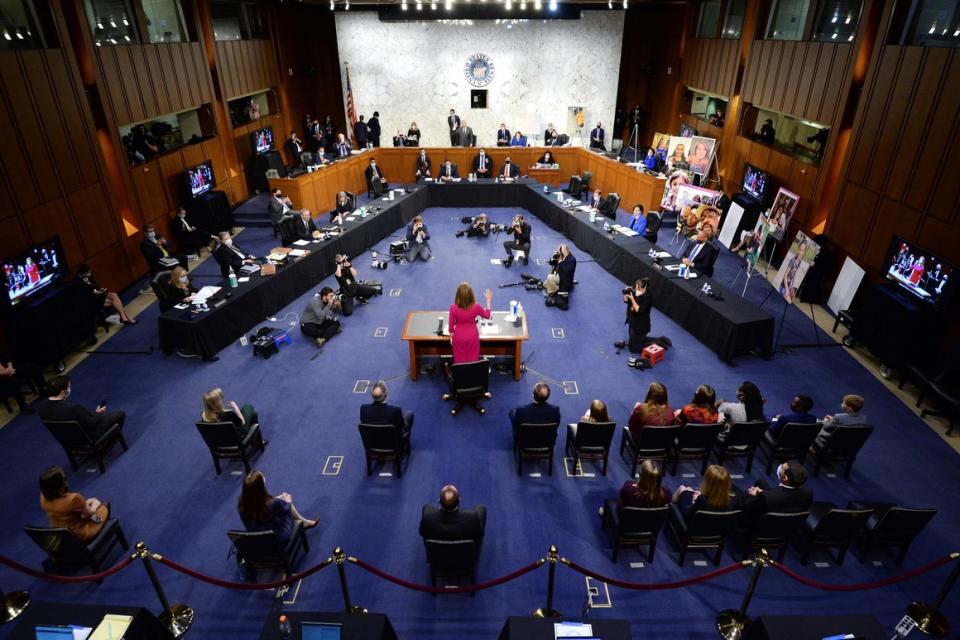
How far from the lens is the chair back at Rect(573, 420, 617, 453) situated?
19.9 feet

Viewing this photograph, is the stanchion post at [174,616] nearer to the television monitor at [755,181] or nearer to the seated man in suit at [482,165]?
the television monitor at [755,181]

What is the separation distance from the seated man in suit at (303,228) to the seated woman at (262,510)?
25.6ft

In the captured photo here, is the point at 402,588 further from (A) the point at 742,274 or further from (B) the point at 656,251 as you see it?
(A) the point at 742,274

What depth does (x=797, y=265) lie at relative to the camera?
895 centimetres

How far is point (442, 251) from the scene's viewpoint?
1349cm

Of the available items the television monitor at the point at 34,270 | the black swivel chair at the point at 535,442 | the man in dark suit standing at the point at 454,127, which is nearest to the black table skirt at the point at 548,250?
the television monitor at the point at 34,270

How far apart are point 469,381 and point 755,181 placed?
10.4 m

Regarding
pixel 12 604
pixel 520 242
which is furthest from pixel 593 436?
pixel 520 242

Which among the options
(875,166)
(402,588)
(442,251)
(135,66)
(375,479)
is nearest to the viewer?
(402,588)

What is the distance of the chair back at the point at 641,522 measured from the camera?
5031 millimetres

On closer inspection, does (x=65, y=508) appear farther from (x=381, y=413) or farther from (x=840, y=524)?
(x=840, y=524)

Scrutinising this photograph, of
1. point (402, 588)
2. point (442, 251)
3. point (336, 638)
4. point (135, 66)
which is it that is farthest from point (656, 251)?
point (135, 66)

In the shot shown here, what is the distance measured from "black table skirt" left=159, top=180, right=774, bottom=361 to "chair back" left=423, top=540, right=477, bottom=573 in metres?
5.82

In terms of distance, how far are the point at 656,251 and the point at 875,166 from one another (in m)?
4.02
